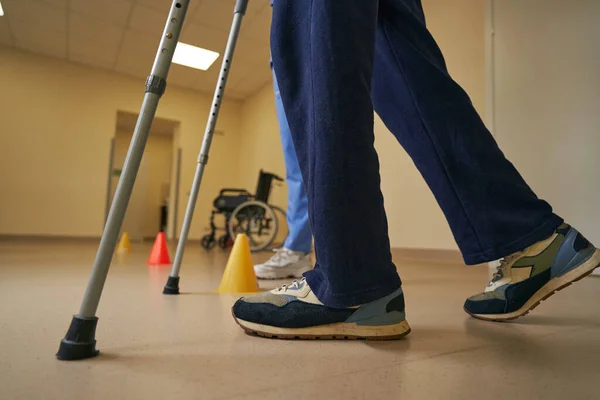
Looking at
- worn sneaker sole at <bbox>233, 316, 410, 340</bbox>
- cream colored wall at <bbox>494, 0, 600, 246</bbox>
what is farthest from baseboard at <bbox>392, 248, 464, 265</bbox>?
worn sneaker sole at <bbox>233, 316, 410, 340</bbox>

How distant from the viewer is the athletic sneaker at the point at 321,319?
1.83 feet

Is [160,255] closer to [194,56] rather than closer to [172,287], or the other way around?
[172,287]

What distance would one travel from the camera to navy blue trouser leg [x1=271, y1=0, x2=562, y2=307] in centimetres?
50

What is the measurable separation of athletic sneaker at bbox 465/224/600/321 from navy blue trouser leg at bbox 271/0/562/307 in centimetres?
3

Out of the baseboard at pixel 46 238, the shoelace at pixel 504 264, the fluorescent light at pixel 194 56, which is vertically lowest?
the baseboard at pixel 46 238

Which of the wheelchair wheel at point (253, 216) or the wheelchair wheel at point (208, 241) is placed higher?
the wheelchair wheel at point (253, 216)

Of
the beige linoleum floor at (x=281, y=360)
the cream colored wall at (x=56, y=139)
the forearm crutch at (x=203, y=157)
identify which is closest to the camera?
the beige linoleum floor at (x=281, y=360)

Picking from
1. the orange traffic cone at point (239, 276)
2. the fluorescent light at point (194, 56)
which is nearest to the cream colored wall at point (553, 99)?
the orange traffic cone at point (239, 276)

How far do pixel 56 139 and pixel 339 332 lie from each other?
5858 millimetres

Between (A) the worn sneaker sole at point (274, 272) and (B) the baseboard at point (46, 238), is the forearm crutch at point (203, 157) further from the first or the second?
(B) the baseboard at point (46, 238)

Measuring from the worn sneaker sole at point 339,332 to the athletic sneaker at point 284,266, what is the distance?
0.86 metres

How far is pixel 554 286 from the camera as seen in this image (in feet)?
2.14

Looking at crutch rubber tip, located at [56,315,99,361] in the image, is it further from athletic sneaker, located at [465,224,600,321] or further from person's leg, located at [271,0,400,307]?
athletic sneaker, located at [465,224,600,321]

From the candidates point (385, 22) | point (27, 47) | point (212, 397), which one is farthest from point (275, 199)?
point (212, 397)
